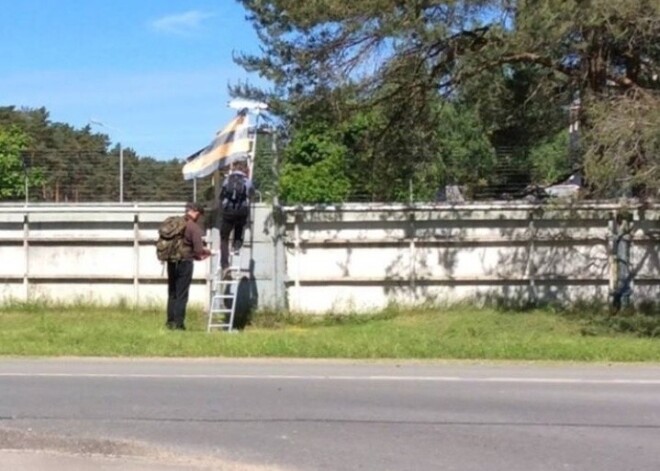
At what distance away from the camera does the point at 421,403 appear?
10289 millimetres

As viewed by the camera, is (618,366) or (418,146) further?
(418,146)

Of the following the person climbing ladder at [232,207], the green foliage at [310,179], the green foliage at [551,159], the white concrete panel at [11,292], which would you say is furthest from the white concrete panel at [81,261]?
the green foliage at [310,179]

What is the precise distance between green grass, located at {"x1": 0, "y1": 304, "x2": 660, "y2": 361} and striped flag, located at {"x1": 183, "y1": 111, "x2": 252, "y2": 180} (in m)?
2.69

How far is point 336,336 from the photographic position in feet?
54.1

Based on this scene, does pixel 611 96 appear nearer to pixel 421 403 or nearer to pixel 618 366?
pixel 618 366

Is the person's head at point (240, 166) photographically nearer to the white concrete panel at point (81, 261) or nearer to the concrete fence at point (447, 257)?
the concrete fence at point (447, 257)

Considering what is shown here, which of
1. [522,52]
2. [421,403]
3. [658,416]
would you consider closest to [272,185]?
[522,52]

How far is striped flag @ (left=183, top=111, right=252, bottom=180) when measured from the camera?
61.9 feet

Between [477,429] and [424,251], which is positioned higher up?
[424,251]

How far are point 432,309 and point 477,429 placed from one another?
9960mm

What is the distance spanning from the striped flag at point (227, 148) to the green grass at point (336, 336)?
269cm

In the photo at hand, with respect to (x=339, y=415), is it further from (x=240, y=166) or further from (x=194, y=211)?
(x=240, y=166)

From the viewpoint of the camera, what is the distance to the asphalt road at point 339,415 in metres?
7.86

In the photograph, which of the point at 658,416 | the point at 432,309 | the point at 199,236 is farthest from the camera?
the point at 432,309
